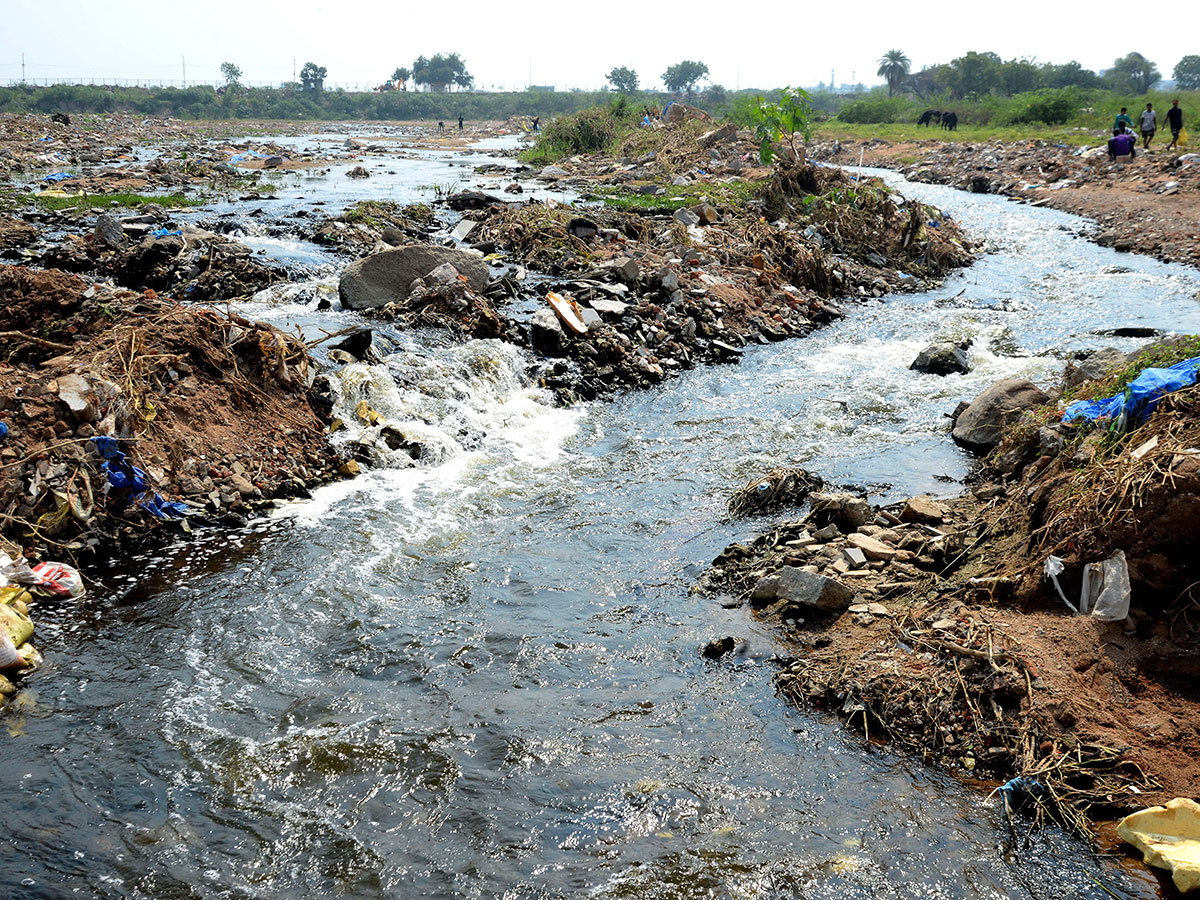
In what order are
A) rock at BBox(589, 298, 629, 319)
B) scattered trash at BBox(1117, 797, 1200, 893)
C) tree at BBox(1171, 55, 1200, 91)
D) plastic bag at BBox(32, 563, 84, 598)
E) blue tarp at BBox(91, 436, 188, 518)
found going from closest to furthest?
scattered trash at BBox(1117, 797, 1200, 893)
plastic bag at BBox(32, 563, 84, 598)
blue tarp at BBox(91, 436, 188, 518)
rock at BBox(589, 298, 629, 319)
tree at BBox(1171, 55, 1200, 91)

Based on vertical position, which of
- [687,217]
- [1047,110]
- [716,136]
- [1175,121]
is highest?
[1047,110]

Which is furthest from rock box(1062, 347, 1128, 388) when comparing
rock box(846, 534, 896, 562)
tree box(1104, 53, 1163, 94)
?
tree box(1104, 53, 1163, 94)

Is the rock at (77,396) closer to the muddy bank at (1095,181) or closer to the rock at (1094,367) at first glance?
the rock at (1094,367)

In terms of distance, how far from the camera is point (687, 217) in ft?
54.3

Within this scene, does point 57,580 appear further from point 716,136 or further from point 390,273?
point 716,136

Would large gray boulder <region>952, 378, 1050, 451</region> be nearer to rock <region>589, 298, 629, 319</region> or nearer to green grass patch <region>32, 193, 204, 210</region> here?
rock <region>589, 298, 629, 319</region>

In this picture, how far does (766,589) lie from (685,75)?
97112 millimetres

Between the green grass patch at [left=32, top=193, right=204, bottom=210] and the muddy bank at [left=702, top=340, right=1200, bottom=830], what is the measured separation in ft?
51.8

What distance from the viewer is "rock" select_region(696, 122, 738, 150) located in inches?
1117

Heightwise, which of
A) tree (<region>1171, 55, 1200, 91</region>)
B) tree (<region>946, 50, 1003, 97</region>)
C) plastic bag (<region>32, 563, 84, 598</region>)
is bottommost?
plastic bag (<region>32, 563, 84, 598</region>)

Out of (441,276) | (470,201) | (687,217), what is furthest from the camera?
(470,201)

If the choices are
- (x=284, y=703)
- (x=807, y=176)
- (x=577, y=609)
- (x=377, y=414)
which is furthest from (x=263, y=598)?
(x=807, y=176)

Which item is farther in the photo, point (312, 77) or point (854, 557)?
point (312, 77)

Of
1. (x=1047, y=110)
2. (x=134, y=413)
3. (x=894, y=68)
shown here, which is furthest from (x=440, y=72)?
(x=134, y=413)
